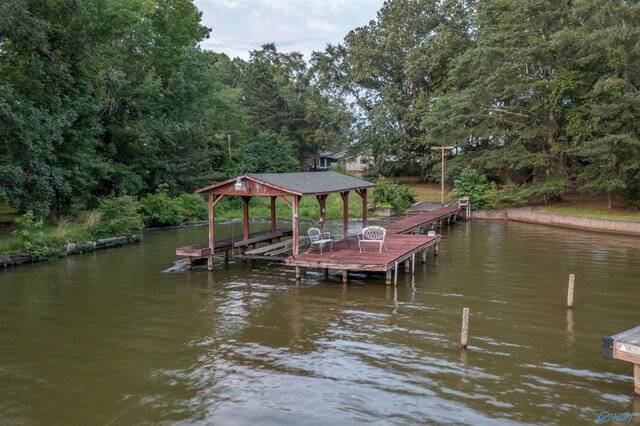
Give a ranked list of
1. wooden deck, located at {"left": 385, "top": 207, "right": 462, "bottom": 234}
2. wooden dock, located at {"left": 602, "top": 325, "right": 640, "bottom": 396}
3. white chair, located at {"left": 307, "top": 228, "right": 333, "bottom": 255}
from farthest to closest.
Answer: wooden deck, located at {"left": 385, "top": 207, "right": 462, "bottom": 234}, white chair, located at {"left": 307, "top": 228, "right": 333, "bottom": 255}, wooden dock, located at {"left": 602, "top": 325, "right": 640, "bottom": 396}

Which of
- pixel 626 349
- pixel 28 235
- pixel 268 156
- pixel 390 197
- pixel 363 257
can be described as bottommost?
pixel 626 349

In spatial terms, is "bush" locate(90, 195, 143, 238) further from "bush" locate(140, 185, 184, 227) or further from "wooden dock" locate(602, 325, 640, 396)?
"wooden dock" locate(602, 325, 640, 396)

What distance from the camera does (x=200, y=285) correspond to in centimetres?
1452

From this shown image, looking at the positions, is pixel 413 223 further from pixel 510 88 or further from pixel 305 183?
pixel 510 88

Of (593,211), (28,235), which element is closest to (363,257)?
(28,235)

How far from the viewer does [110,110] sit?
28.4 meters

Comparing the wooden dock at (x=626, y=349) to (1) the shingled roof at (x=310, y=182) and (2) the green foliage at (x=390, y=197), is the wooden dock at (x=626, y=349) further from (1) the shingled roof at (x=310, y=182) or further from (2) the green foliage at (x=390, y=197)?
(2) the green foliage at (x=390, y=197)

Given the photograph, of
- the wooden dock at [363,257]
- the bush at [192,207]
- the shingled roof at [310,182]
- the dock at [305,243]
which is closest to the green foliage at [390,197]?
the bush at [192,207]

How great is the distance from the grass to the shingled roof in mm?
15698

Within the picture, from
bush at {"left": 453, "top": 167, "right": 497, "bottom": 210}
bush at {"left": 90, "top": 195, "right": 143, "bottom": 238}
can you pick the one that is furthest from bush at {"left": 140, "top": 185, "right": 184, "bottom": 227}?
bush at {"left": 453, "top": 167, "right": 497, "bottom": 210}

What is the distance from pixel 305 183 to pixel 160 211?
14222 millimetres

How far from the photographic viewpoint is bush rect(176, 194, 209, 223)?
3041 centimetres

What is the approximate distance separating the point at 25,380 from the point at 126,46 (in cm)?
2622

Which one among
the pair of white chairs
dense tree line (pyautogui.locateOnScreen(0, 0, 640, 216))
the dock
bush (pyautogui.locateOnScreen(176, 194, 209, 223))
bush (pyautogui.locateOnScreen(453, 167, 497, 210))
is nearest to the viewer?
the dock
